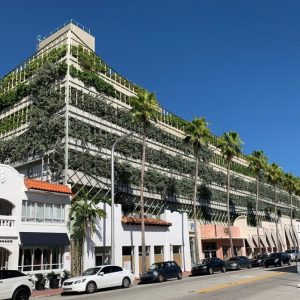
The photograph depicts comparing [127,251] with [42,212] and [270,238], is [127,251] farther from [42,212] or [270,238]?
[270,238]

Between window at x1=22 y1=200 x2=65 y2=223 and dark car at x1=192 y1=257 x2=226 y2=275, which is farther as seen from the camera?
dark car at x1=192 y1=257 x2=226 y2=275

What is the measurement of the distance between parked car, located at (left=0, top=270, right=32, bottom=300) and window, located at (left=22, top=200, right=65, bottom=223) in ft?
37.7

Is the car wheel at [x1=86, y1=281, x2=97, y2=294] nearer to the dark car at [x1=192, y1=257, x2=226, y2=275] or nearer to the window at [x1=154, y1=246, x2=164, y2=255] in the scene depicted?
the dark car at [x1=192, y1=257, x2=226, y2=275]

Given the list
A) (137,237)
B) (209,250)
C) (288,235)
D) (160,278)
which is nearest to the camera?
(160,278)

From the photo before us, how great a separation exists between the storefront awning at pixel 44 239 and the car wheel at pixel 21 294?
10.2 meters

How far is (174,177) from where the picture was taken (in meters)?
57.6

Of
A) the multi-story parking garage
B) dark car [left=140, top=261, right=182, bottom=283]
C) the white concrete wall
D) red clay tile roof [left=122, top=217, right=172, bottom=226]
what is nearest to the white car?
dark car [left=140, top=261, right=182, bottom=283]

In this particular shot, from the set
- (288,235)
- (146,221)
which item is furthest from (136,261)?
(288,235)

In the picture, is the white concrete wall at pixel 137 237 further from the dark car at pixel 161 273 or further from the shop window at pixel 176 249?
the dark car at pixel 161 273

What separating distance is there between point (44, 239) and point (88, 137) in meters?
14.5

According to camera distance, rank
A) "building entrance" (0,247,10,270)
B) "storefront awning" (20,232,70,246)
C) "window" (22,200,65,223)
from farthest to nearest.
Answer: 1. "window" (22,200,65,223)
2. "storefront awning" (20,232,70,246)
3. "building entrance" (0,247,10,270)

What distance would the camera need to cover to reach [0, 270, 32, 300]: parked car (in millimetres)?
20156

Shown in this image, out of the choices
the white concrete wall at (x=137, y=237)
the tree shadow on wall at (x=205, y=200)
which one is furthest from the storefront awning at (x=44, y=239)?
the tree shadow on wall at (x=205, y=200)

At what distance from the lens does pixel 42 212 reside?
111 ft
